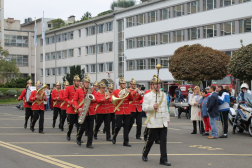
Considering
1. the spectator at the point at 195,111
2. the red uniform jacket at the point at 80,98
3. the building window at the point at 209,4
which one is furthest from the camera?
the building window at the point at 209,4

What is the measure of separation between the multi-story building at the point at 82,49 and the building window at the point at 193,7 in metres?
16.1

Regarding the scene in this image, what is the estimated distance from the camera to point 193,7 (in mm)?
42000

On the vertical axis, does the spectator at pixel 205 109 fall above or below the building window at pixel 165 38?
below

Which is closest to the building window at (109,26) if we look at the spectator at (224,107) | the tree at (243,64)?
the tree at (243,64)

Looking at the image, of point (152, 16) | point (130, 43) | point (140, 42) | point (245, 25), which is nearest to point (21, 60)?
point (130, 43)

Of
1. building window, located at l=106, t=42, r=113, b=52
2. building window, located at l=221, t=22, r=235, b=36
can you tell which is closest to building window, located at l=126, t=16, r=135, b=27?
building window, located at l=106, t=42, r=113, b=52

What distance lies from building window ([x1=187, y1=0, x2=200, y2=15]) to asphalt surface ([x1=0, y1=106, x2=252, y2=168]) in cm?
3111

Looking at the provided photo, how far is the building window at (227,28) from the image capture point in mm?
37781

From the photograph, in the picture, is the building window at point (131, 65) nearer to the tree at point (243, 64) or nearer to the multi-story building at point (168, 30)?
the multi-story building at point (168, 30)

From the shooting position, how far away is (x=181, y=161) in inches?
322

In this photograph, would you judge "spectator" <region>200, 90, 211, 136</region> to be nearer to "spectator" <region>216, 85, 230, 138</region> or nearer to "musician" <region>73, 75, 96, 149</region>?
"spectator" <region>216, 85, 230, 138</region>

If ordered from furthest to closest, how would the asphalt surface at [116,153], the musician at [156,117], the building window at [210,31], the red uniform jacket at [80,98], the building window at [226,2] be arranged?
the building window at [210,31], the building window at [226,2], the red uniform jacket at [80,98], the musician at [156,117], the asphalt surface at [116,153]

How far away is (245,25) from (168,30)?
1122cm

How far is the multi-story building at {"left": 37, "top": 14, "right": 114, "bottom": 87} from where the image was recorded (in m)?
56.3
